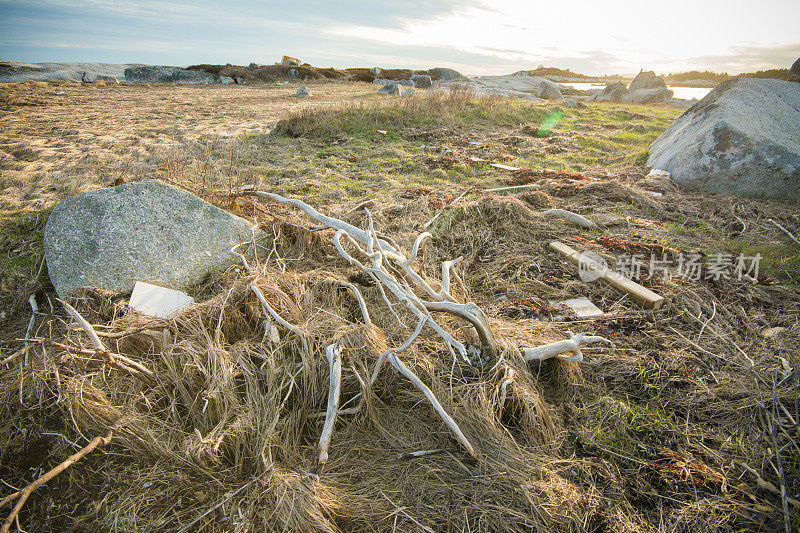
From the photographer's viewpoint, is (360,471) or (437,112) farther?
(437,112)

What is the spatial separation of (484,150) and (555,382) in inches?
272

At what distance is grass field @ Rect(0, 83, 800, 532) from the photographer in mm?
1563

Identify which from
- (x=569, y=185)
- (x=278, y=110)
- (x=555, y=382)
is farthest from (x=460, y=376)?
(x=278, y=110)

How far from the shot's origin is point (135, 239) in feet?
9.45

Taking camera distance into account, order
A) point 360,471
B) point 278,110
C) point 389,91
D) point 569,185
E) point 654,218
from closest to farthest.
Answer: point 360,471
point 654,218
point 569,185
point 278,110
point 389,91

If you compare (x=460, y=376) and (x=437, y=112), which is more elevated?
(x=437, y=112)

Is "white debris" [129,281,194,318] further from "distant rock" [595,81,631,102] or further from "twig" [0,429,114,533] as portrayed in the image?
"distant rock" [595,81,631,102]

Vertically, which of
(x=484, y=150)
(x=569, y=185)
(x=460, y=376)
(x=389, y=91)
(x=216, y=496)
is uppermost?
(x=389, y=91)

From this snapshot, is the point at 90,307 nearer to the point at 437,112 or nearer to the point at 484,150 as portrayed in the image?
the point at 484,150

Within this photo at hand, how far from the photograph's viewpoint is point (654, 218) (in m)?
4.71

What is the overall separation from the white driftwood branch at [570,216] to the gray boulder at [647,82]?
23.2m

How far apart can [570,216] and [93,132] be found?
960 centimetres

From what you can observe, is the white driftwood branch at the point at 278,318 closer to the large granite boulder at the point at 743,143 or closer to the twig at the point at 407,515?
the twig at the point at 407,515

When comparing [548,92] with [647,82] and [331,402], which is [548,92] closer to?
[647,82]
